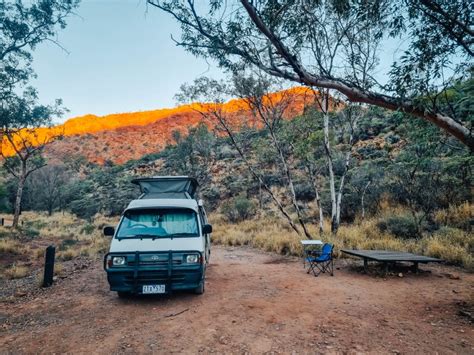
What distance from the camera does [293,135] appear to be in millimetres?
15969

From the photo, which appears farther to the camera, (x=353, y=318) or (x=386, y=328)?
(x=353, y=318)

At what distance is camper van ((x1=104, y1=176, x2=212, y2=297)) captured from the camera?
246 inches

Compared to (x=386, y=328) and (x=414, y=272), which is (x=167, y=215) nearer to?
(x=386, y=328)

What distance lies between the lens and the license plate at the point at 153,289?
6.18m

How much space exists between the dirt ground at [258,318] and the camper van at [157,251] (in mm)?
403

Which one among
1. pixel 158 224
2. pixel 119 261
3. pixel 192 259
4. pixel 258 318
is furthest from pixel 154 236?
pixel 258 318

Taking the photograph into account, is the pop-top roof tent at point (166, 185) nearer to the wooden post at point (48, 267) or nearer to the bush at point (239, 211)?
the wooden post at point (48, 267)

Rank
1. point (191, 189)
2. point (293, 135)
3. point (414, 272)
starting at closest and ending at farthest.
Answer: point (414, 272)
point (191, 189)
point (293, 135)

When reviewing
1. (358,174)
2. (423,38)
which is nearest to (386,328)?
(423,38)

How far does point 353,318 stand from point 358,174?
614 inches

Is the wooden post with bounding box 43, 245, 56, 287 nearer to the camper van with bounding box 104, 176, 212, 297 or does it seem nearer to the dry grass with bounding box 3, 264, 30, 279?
the camper van with bounding box 104, 176, 212, 297

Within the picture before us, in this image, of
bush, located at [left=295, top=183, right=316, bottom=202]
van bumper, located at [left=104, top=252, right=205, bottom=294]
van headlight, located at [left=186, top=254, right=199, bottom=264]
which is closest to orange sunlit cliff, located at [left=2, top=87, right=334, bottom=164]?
bush, located at [left=295, top=183, right=316, bottom=202]

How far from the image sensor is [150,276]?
6.25m

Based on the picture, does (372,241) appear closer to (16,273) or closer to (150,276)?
(150,276)
